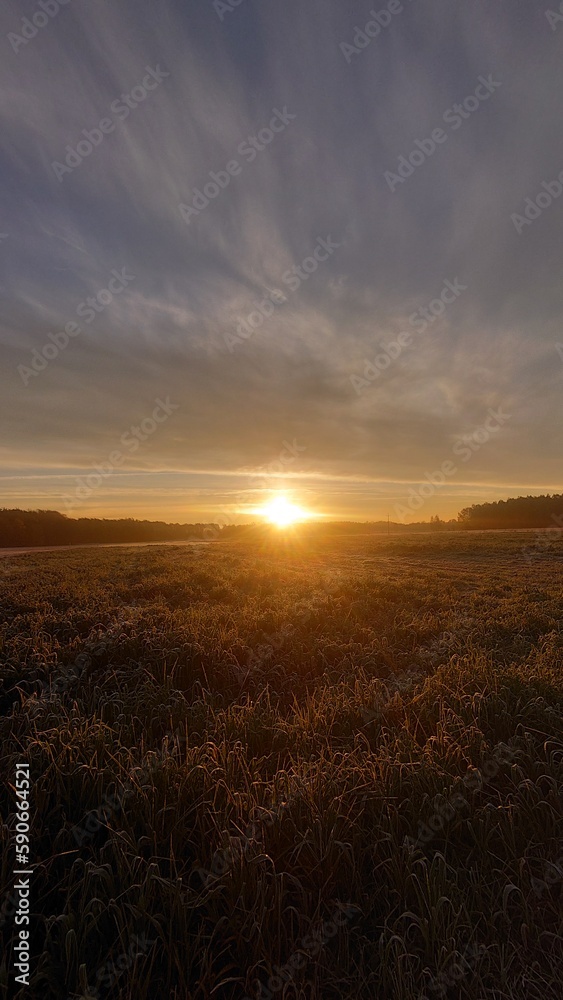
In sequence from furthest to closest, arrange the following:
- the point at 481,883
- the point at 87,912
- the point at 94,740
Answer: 1. the point at 94,740
2. the point at 481,883
3. the point at 87,912

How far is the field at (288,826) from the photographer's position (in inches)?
102

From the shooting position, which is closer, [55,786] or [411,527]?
[55,786]

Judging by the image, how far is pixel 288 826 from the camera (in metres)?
3.60

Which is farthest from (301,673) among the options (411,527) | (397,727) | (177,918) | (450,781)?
(411,527)

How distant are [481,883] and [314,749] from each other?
2.17 meters

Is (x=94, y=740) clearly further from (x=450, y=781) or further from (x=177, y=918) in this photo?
(x=450, y=781)

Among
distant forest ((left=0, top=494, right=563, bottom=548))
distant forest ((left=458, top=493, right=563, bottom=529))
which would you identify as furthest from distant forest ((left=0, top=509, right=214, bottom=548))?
distant forest ((left=458, top=493, right=563, bottom=529))

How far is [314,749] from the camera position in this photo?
16.5 feet

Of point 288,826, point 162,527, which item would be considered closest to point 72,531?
point 162,527

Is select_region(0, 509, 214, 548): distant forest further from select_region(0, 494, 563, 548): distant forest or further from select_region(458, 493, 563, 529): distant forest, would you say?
select_region(458, 493, 563, 529): distant forest

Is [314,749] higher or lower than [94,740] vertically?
lower

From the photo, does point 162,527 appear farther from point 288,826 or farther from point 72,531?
point 288,826

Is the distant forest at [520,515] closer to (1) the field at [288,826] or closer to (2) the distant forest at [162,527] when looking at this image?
(2) the distant forest at [162,527]

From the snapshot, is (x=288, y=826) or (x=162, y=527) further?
(x=162, y=527)
